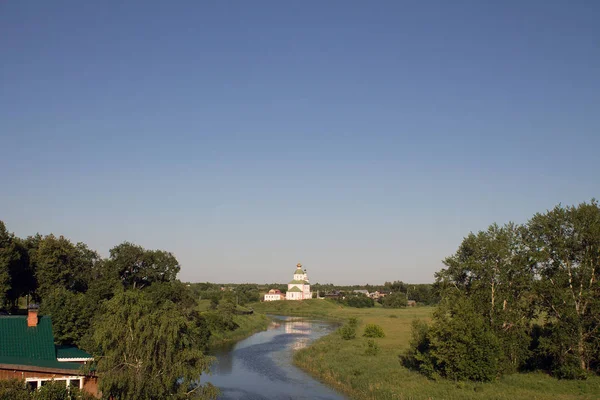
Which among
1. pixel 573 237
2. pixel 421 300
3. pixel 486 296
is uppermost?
pixel 573 237

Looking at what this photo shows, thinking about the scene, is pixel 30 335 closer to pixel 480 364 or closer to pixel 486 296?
pixel 480 364

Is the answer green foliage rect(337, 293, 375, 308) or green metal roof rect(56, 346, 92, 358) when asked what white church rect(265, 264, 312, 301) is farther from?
green metal roof rect(56, 346, 92, 358)

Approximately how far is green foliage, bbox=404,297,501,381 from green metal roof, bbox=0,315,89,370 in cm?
2366

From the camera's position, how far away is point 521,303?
38656mm

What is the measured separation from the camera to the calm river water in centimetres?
3725

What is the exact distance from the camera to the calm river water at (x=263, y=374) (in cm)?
3725

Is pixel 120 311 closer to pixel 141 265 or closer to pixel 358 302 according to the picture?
pixel 141 265

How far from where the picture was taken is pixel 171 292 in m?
50.6

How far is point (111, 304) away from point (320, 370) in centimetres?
2796

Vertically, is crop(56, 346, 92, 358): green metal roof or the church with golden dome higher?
crop(56, 346, 92, 358): green metal roof

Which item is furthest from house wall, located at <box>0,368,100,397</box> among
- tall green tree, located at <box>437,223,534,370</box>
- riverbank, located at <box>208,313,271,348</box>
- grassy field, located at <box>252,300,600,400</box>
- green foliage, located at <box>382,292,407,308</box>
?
green foliage, located at <box>382,292,407,308</box>

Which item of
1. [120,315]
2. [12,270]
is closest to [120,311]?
[120,315]

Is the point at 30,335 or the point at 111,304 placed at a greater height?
the point at 111,304

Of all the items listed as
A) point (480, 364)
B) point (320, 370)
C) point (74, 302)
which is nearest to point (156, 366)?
point (74, 302)
